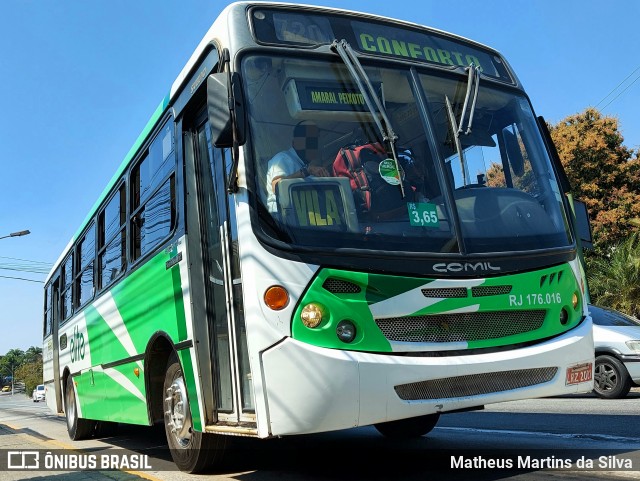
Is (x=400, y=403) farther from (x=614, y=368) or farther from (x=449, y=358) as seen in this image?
(x=614, y=368)

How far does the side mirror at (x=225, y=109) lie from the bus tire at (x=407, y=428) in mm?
4133

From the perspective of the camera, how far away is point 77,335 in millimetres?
10773

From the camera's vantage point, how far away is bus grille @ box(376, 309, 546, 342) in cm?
443

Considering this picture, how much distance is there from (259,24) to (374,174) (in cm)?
142

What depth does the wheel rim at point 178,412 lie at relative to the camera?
5.91m

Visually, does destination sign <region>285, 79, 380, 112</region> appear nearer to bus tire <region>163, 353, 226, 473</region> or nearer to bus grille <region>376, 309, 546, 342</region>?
bus grille <region>376, 309, 546, 342</region>

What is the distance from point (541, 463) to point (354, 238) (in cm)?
236

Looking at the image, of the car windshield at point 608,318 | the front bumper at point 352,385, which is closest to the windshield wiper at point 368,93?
the front bumper at point 352,385

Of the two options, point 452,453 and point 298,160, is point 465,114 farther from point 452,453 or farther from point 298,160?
point 452,453

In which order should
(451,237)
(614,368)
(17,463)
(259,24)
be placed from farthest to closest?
(614,368) < (17,463) < (259,24) < (451,237)

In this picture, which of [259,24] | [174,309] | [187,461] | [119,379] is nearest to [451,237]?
[259,24]

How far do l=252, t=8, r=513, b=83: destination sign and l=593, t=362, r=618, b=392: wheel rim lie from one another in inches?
260

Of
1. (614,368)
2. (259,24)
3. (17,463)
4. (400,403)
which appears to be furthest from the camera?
(614,368)

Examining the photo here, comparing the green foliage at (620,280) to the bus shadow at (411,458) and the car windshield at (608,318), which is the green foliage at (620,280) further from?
the bus shadow at (411,458)
